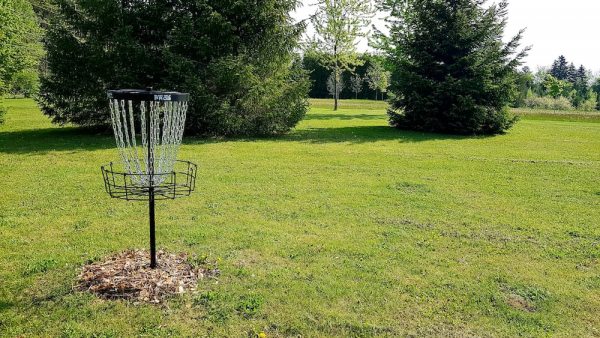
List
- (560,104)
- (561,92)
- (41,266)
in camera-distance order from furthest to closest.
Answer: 1. (561,92)
2. (560,104)
3. (41,266)

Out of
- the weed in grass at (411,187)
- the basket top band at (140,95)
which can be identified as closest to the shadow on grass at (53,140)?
the weed in grass at (411,187)

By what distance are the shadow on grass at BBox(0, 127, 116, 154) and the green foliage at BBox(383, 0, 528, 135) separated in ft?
43.3

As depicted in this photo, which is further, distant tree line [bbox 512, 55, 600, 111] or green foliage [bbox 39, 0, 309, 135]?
distant tree line [bbox 512, 55, 600, 111]

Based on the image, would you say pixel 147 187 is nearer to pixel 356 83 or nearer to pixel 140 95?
pixel 140 95

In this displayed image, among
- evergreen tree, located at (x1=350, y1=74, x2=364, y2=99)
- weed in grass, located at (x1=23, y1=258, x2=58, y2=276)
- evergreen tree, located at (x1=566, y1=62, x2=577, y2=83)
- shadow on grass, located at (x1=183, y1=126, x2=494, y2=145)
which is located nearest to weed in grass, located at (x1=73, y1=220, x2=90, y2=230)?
weed in grass, located at (x1=23, y1=258, x2=58, y2=276)

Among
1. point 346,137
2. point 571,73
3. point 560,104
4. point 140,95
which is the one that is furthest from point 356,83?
point 571,73

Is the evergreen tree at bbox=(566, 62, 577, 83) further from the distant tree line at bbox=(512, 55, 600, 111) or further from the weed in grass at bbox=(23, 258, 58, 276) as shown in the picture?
the weed in grass at bbox=(23, 258, 58, 276)

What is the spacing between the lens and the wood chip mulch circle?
3.85 m

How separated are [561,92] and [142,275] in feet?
218

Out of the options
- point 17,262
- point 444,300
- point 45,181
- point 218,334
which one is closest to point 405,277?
point 444,300

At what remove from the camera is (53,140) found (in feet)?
44.1

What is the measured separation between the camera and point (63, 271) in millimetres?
4266

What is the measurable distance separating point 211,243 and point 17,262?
207 centimetres

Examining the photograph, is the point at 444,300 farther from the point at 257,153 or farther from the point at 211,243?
the point at 257,153
